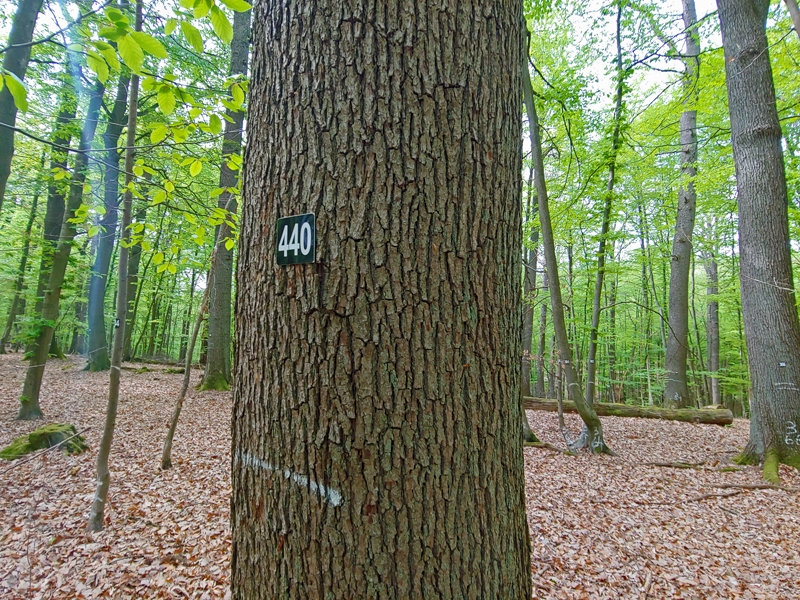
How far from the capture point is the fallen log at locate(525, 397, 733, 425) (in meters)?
9.01

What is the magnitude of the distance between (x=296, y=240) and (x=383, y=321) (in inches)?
13.7

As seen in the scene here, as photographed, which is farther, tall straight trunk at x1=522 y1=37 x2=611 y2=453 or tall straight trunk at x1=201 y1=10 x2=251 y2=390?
tall straight trunk at x1=201 y1=10 x2=251 y2=390

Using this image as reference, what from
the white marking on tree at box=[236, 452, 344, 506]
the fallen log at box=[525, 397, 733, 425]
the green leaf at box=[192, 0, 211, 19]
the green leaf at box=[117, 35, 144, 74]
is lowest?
the fallen log at box=[525, 397, 733, 425]

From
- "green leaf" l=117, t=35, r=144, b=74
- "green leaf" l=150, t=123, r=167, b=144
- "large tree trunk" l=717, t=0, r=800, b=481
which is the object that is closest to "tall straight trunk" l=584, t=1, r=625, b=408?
"large tree trunk" l=717, t=0, r=800, b=481

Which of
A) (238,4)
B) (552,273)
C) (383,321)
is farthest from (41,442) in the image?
(552,273)

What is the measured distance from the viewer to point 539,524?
3.64 metres

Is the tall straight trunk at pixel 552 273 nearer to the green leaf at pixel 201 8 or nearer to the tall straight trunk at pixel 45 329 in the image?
the green leaf at pixel 201 8

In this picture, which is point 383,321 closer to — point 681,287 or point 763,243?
point 763,243

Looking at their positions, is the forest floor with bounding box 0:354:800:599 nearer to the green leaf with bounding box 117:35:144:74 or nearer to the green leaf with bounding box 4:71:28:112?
the green leaf with bounding box 4:71:28:112

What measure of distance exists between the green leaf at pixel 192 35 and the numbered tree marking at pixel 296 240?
1256 millimetres

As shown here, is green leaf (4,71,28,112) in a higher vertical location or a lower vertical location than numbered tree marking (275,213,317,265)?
higher

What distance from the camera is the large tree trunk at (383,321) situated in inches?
42.8

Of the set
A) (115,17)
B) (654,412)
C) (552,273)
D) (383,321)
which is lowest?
(654,412)

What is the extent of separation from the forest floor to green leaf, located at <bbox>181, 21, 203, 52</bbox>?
2.45 metres
